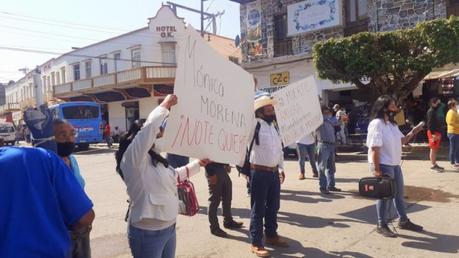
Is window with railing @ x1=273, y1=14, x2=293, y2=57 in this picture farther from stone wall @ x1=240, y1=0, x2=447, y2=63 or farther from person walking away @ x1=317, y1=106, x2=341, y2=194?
person walking away @ x1=317, y1=106, x2=341, y2=194

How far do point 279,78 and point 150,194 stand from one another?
19.3 metres

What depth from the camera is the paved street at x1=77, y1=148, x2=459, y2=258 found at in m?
5.13

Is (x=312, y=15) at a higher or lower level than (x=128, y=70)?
higher

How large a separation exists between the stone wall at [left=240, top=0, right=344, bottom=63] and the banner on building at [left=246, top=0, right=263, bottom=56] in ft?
0.68

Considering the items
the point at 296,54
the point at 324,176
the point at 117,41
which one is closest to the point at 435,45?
the point at 324,176

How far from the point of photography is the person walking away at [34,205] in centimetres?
187

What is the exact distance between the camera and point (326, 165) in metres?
8.52

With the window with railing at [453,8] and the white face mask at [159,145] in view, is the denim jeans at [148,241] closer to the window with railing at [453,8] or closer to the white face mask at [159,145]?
the white face mask at [159,145]

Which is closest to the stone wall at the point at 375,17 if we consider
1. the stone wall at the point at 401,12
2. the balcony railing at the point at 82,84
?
the stone wall at the point at 401,12

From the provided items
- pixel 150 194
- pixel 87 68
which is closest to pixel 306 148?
pixel 150 194

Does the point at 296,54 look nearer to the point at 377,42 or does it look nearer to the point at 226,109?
the point at 377,42

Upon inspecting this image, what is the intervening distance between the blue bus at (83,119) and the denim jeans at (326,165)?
64.4 feet

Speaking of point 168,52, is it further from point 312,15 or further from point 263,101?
point 263,101

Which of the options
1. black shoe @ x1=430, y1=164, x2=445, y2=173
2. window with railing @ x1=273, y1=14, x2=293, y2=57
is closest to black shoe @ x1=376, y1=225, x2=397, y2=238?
black shoe @ x1=430, y1=164, x2=445, y2=173
